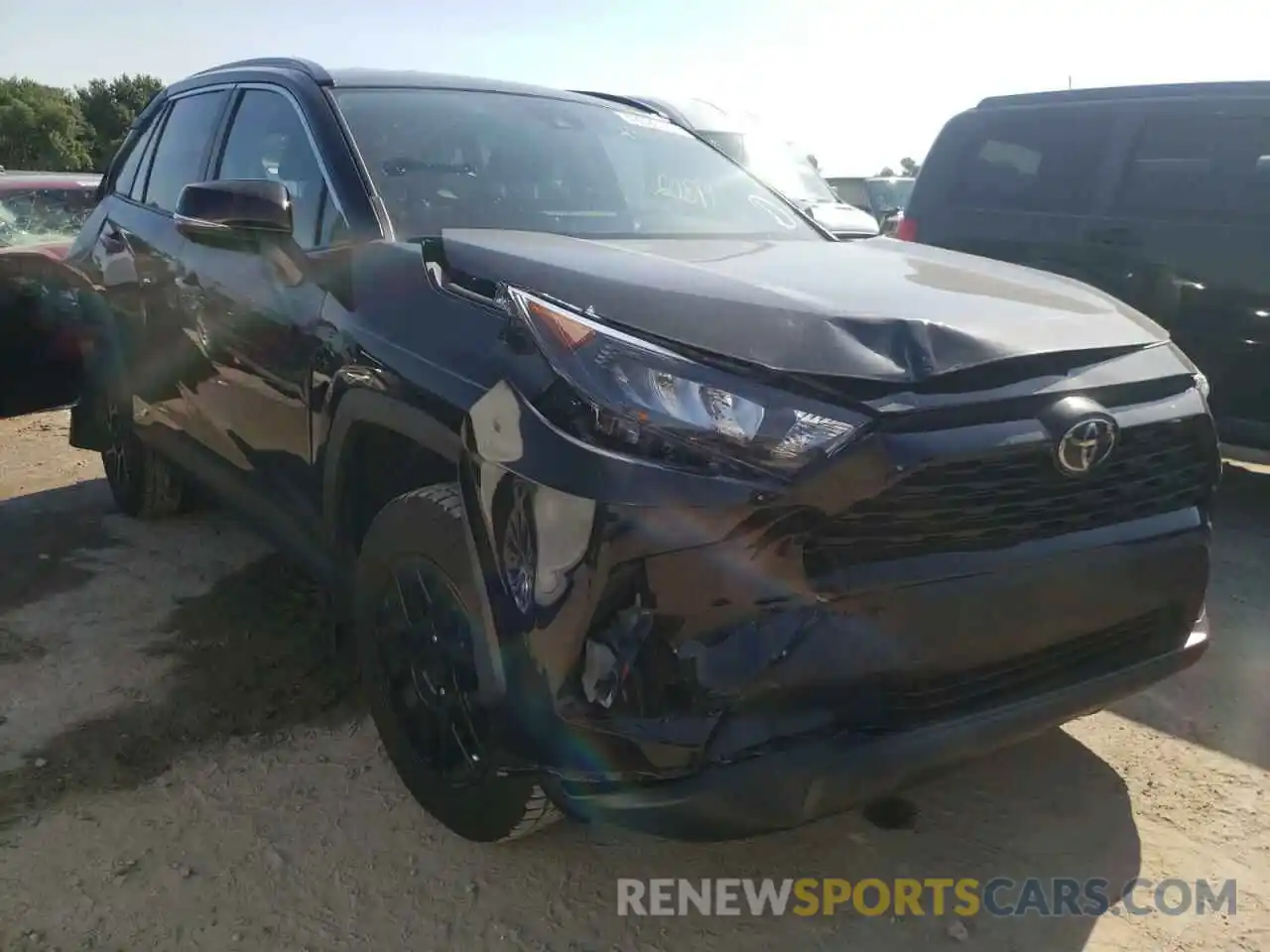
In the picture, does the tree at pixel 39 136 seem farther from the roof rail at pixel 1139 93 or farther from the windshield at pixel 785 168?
the roof rail at pixel 1139 93

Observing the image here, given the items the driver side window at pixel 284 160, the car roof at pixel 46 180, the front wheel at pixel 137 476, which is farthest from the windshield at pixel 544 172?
the car roof at pixel 46 180

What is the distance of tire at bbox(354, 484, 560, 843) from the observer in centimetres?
212

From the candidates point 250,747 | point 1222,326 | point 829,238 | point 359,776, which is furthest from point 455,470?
point 1222,326

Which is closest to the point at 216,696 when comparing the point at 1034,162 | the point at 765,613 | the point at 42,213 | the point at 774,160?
the point at 765,613

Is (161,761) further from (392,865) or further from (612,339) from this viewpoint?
(612,339)

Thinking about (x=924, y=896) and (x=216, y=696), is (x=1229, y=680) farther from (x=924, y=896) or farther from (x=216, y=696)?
(x=216, y=696)

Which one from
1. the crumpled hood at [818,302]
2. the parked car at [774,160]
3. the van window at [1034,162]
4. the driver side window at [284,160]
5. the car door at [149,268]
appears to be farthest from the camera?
the parked car at [774,160]

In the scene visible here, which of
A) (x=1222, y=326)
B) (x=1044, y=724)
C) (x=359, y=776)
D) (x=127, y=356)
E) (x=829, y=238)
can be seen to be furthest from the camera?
(x=1222, y=326)

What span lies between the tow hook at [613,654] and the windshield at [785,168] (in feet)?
26.6

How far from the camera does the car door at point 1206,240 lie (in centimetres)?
449

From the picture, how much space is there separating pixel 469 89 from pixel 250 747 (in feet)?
6.67

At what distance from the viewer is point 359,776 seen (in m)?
2.73

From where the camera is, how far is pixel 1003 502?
6.35ft

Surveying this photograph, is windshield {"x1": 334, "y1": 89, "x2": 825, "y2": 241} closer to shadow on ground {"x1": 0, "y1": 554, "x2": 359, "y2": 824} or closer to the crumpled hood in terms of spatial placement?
the crumpled hood
